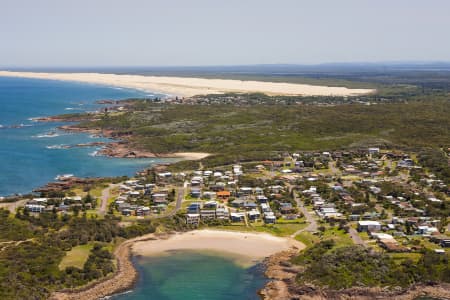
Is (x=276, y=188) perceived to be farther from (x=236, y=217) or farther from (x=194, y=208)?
(x=194, y=208)

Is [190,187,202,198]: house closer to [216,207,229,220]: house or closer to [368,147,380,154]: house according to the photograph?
[216,207,229,220]: house

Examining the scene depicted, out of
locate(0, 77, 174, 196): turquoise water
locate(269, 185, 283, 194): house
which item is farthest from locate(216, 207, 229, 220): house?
locate(0, 77, 174, 196): turquoise water

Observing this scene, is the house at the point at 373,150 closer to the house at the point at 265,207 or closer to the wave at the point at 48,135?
the house at the point at 265,207

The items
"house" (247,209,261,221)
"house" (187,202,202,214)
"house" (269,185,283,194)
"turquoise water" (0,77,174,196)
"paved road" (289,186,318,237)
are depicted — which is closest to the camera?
"paved road" (289,186,318,237)

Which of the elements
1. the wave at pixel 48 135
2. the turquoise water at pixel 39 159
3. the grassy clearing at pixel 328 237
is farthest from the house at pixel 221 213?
the wave at pixel 48 135

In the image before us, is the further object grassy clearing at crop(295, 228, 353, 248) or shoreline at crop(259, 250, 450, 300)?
grassy clearing at crop(295, 228, 353, 248)

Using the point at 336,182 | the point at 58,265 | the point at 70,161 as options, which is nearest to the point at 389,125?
the point at 336,182
